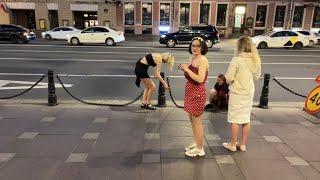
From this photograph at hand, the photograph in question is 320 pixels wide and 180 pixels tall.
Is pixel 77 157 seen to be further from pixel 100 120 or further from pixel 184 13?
pixel 184 13

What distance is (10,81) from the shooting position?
11461 mm

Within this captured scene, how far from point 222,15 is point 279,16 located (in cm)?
591

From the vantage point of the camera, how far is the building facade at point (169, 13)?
35.2 m

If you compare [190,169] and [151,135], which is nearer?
[190,169]

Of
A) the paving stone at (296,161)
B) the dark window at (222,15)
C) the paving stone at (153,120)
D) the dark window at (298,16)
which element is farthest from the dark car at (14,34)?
the dark window at (298,16)

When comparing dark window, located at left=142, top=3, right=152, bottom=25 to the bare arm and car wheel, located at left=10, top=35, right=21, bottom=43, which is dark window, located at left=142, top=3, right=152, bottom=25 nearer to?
car wheel, located at left=10, top=35, right=21, bottom=43

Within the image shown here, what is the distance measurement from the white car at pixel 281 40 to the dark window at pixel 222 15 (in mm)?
10628

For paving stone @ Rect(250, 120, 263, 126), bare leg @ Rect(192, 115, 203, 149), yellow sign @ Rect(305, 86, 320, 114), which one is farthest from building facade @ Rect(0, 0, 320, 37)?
bare leg @ Rect(192, 115, 203, 149)

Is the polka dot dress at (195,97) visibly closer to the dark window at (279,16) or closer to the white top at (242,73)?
the white top at (242,73)

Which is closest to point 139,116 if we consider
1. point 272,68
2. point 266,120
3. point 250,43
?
point 266,120

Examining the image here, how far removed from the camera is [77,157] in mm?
5285

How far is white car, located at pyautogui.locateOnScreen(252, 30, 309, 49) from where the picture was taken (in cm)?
2556

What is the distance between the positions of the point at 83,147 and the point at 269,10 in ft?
111

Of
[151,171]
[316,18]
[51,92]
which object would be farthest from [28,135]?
[316,18]
